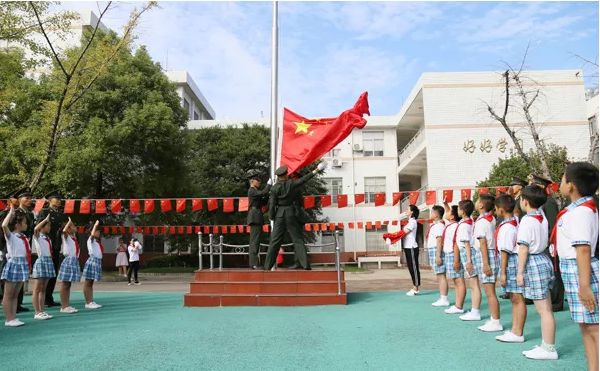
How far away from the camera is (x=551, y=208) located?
6.46 m

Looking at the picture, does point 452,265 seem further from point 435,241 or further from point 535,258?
point 535,258

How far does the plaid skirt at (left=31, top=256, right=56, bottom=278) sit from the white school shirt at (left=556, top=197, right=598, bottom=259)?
6217 millimetres

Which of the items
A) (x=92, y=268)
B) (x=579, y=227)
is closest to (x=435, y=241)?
(x=579, y=227)

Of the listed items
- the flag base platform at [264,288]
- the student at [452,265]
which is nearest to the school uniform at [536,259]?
the student at [452,265]

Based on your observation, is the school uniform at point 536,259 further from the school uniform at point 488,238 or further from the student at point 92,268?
the student at point 92,268

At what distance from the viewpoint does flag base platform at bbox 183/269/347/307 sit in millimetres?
7234

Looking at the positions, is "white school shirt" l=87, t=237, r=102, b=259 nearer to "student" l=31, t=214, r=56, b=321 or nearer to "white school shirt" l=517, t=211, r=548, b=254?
"student" l=31, t=214, r=56, b=321

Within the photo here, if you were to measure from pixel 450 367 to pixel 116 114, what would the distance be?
49.2 feet

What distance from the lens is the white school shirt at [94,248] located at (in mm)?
7523

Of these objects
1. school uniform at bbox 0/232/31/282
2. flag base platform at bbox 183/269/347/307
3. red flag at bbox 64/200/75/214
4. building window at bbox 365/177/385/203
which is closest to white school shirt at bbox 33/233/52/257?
school uniform at bbox 0/232/31/282

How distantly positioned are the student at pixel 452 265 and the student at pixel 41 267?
17.8 feet

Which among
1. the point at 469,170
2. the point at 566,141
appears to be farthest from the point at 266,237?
the point at 566,141

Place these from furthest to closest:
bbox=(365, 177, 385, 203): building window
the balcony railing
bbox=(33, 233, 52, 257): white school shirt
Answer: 1. bbox=(365, 177, 385, 203): building window
2. the balcony railing
3. bbox=(33, 233, 52, 257): white school shirt

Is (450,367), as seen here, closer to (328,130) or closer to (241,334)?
(241,334)
